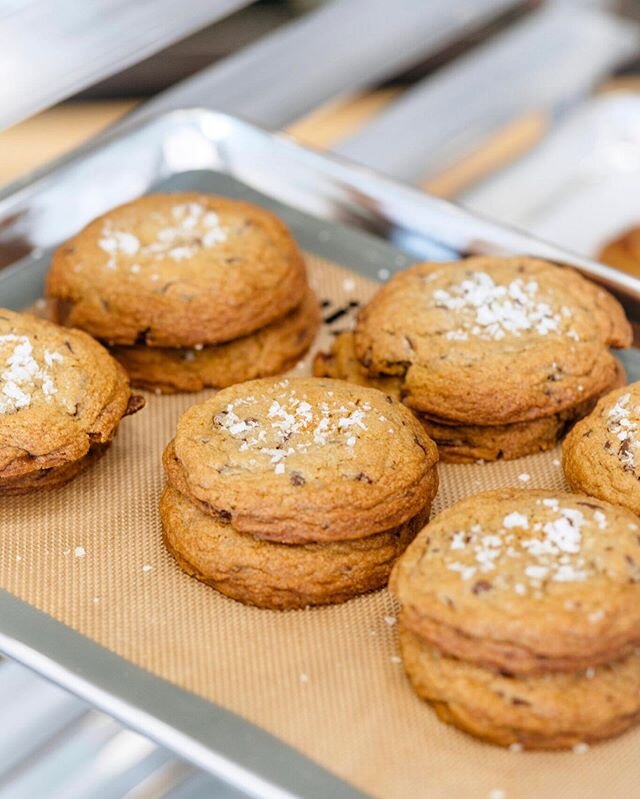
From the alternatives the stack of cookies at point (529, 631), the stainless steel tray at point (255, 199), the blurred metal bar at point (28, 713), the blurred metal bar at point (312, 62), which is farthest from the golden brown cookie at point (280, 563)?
the blurred metal bar at point (312, 62)

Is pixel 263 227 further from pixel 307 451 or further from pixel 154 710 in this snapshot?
pixel 154 710

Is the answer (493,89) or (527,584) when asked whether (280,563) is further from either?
(493,89)

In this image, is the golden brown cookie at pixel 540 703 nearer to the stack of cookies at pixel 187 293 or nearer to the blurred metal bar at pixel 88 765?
the blurred metal bar at pixel 88 765

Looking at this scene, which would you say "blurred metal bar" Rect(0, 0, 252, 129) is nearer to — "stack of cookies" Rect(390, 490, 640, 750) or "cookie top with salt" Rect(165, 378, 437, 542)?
"cookie top with salt" Rect(165, 378, 437, 542)

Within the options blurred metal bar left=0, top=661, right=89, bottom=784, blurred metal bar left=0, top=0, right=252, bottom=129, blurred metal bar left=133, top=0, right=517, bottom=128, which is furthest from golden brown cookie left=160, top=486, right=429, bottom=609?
blurred metal bar left=133, top=0, right=517, bottom=128

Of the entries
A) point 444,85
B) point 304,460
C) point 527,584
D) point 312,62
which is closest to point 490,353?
point 304,460
